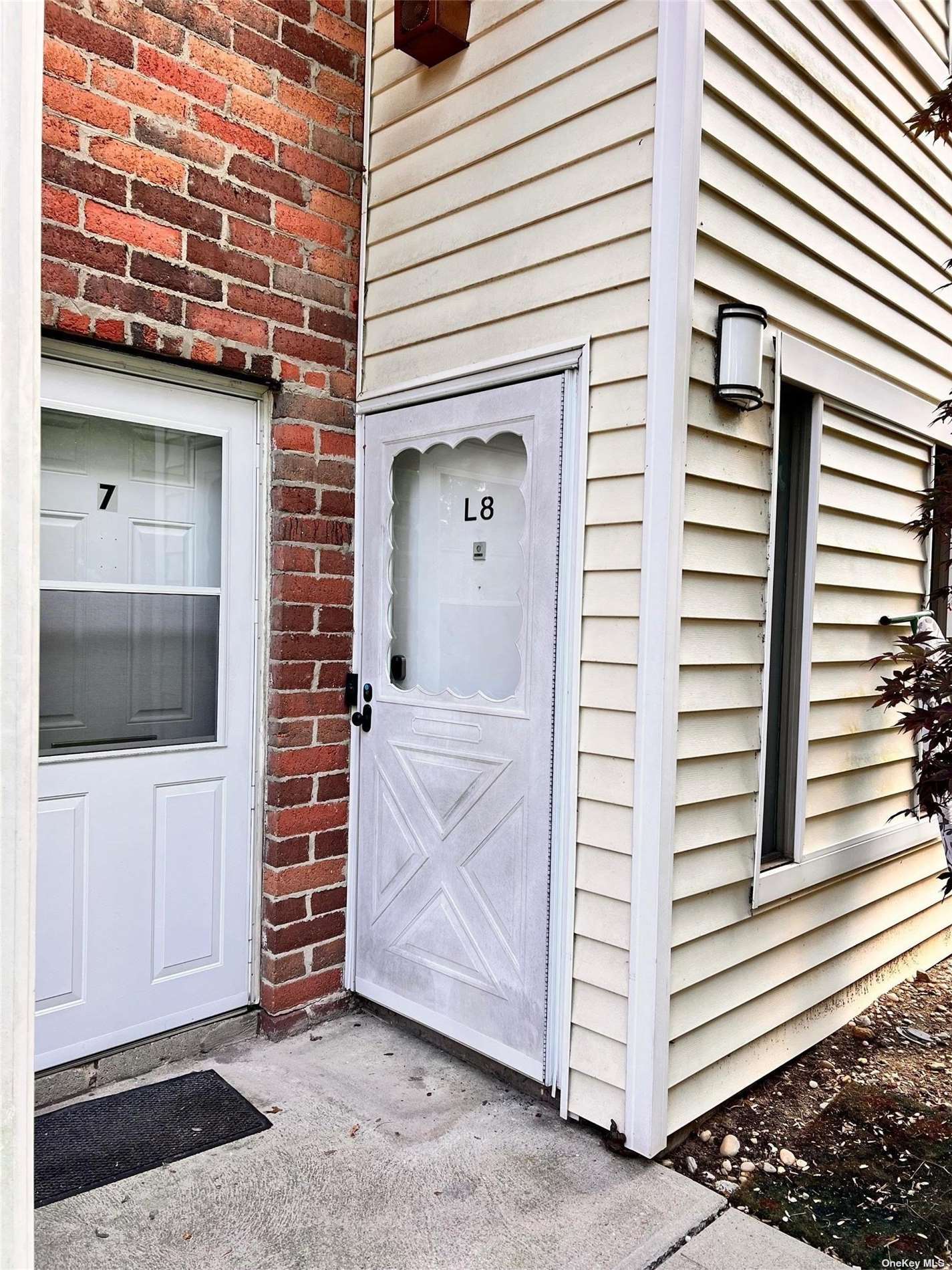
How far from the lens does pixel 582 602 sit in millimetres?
2387

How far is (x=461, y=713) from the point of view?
9.03ft

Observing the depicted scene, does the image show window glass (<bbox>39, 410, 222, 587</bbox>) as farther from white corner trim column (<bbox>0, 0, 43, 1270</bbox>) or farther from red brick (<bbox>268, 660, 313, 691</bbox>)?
white corner trim column (<bbox>0, 0, 43, 1270</bbox>)

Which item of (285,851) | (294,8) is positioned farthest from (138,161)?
(285,851)

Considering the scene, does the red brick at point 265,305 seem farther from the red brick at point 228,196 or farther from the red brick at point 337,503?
the red brick at point 337,503

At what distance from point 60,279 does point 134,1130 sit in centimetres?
226

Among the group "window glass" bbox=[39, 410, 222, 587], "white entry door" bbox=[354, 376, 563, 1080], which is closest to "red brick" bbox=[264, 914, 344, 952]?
"white entry door" bbox=[354, 376, 563, 1080]

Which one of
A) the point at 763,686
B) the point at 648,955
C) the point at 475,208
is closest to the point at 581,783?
the point at 648,955

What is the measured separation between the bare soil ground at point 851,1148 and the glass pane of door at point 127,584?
1932mm

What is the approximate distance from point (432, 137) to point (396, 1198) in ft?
9.94

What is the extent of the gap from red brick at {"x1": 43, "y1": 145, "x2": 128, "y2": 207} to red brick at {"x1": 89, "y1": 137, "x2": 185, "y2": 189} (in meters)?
0.02

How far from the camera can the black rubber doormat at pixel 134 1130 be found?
2146 millimetres

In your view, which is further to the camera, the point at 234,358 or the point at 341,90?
the point at 341,90

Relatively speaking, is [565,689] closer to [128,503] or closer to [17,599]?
[128,503]

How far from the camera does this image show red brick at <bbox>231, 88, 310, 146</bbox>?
8.80ft
